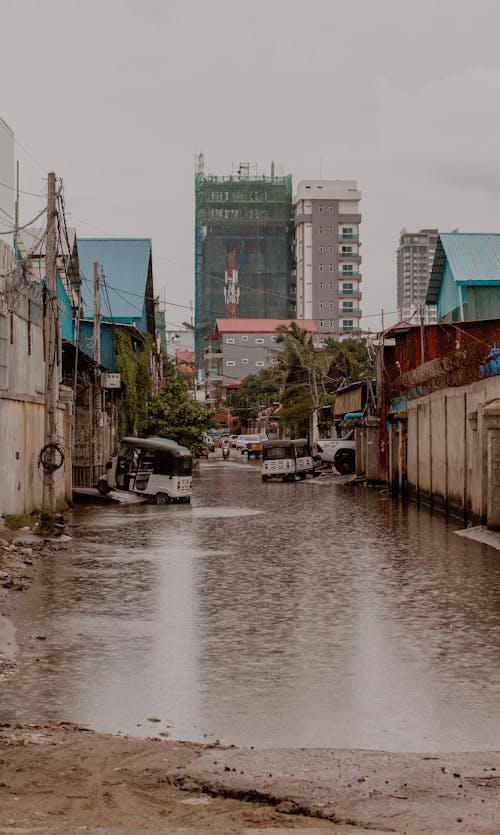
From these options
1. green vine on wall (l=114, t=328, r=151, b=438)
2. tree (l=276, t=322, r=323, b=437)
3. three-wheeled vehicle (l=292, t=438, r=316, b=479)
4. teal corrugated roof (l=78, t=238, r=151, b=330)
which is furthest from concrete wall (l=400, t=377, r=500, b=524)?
tree (l=276, t=322, r=323, b=437)

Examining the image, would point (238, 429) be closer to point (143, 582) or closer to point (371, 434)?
point (371, 434)

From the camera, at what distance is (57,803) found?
231 inches

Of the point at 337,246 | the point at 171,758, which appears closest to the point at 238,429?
the point at 337,246

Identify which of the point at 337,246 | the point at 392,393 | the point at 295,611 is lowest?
the point at 295,611

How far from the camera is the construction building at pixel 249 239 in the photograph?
535 ft

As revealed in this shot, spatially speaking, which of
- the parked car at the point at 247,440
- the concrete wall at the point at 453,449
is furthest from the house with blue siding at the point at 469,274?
the parked car at the point at 247,440

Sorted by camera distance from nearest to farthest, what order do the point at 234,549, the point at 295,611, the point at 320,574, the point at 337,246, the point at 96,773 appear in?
the point at 96,773
the point at 295,611
the point at 320,574
the point at 234,549
the point at 337,246

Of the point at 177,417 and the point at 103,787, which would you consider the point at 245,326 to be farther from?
the point at 103,787

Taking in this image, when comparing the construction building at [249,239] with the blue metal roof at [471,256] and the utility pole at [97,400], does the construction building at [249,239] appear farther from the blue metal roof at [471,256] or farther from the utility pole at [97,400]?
the utility pole at [97,400]

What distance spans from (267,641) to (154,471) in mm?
25014

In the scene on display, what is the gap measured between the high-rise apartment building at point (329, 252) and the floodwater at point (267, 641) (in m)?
134

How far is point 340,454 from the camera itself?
6119 centimetres

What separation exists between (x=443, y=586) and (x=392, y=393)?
34.3m

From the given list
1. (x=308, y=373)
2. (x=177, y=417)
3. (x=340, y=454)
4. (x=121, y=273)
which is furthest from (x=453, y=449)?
(x=308, y=373)
